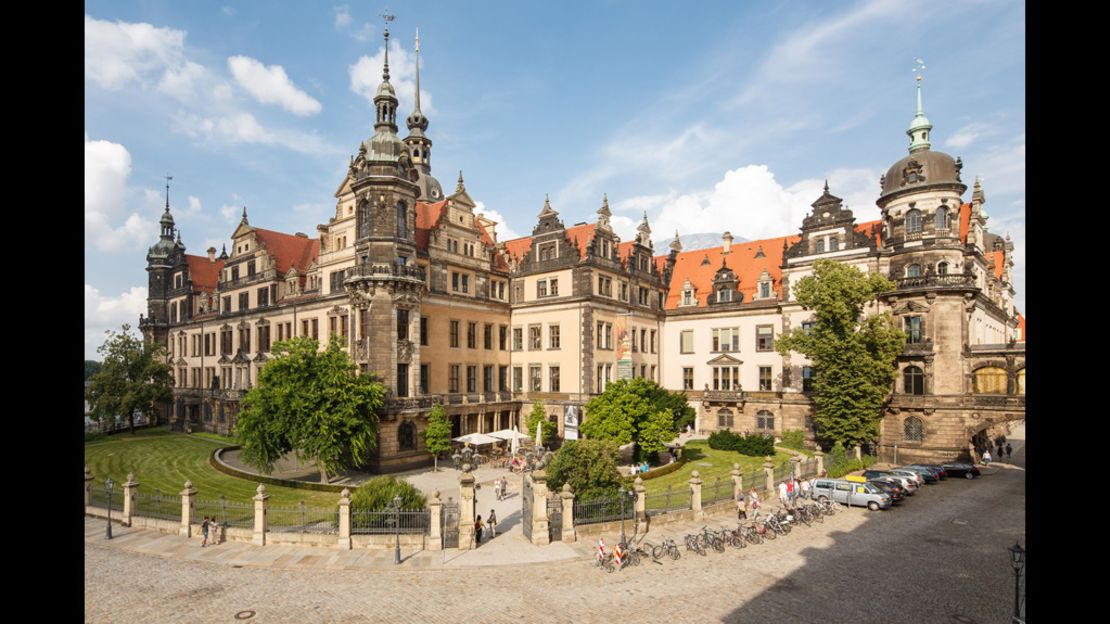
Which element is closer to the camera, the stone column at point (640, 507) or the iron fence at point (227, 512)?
the iron fence at point (227, 512)

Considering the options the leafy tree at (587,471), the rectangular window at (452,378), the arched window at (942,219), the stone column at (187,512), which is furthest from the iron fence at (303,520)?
the arched window at (942,219)

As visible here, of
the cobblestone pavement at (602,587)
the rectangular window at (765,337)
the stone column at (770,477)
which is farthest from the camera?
the rectangular window at (765,337)

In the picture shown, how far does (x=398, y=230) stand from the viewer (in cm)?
4281

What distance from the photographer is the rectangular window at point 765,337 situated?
5359cm

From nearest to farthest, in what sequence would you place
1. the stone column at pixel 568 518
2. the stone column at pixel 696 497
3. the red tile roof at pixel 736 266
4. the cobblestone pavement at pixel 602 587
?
1. the cobblestone pavement at pixel 602 587
2. the stone column at pixel 568 518
3. the stone column at pixel 696 497
4. the red tile roof at pixel 736 266

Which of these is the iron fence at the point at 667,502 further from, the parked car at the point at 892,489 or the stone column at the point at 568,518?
the parked car at the point at 892,489

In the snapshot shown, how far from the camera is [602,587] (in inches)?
814

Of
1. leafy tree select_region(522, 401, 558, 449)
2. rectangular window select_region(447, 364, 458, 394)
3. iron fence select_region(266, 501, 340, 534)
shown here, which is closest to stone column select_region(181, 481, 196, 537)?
iron fence select_region(266, 501, 340, 534)

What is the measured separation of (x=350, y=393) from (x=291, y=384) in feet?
11.2

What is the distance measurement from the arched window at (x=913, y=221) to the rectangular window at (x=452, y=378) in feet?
123

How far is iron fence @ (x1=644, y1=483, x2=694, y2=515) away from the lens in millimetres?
28141

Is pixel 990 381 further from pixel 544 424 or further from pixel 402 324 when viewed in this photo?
pixel 402 324
